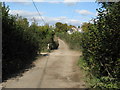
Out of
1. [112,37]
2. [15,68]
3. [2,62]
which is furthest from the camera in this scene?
[15,68]

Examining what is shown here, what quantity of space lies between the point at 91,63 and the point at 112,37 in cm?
115

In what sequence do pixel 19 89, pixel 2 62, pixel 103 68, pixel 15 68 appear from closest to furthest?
pixel 103 68 < pixel 19 89 < pixel 2 62 < pixel 15 68

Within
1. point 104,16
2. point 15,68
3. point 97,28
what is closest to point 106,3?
point 104,16

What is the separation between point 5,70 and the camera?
28.5ft

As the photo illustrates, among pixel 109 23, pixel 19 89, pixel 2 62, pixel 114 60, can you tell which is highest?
pixel 109 23

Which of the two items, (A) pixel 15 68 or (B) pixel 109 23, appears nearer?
(B) pixel 109 23

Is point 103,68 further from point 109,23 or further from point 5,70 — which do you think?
point 5,70

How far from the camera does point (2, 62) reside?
26.9ft

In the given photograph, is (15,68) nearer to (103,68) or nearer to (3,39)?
(3,39)

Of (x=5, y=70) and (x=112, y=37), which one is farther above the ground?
(x=112, y=37)

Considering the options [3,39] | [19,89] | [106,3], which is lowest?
[19,89]

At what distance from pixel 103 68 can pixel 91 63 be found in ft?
1.39

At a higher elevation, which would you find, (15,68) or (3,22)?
(3,22)

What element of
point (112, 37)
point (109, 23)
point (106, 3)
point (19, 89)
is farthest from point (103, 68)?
point (19, 89)
